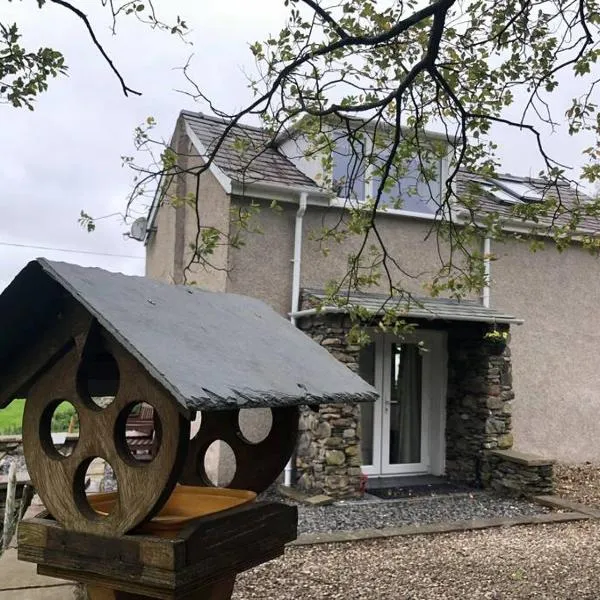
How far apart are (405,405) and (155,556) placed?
9.13 m


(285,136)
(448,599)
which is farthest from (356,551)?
(285,136)

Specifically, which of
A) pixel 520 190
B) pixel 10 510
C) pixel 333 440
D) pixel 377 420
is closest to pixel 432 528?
pixel 333 440

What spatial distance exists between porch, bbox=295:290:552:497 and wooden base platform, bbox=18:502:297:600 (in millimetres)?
6221

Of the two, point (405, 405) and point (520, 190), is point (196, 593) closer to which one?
point (405, 405)

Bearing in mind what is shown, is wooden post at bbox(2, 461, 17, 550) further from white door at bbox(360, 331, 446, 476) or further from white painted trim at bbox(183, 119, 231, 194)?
white door at bbox(360, 331, 446, 476)

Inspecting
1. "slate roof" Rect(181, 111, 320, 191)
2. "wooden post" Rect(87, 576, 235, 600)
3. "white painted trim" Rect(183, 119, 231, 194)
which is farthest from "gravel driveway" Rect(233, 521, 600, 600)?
"slate roof" Rect(181, 111, 320, 191)

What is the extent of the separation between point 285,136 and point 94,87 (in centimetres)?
585

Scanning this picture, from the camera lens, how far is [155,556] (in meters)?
1.92

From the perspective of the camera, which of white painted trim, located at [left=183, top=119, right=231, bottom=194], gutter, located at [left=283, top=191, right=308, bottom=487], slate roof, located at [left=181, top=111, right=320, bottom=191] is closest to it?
white painted trim, located at [left=183, top=119, right=231, bottom=194]

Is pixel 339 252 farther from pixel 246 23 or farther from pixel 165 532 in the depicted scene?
pixel 165 532

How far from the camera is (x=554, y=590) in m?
5.34

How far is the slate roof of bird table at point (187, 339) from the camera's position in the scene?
72.4 inches

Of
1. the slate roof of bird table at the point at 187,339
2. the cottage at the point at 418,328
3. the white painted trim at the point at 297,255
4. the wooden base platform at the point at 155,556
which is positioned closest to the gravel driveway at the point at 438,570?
the cottage at the point at 418,328

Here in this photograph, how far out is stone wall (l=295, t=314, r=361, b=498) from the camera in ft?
27.8
